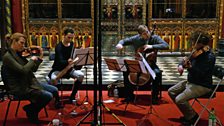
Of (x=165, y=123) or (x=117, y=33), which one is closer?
(x=165, y=123)

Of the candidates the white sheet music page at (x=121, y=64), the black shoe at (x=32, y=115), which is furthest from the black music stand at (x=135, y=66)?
the black shoe at (x=32, y=115)

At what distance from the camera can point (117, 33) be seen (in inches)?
417

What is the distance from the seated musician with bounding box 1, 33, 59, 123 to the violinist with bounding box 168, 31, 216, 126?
1.98 metres

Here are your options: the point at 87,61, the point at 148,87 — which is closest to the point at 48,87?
the point at 87,61

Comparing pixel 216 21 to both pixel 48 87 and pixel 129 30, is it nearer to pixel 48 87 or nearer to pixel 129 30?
pixel 129 30

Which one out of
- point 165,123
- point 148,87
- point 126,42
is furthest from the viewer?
point 148,87

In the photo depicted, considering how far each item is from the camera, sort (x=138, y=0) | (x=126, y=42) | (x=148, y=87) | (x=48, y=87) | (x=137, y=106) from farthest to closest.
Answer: (x=138, y=0), (x=148, y=87), (x=126, y=42), (x=137, y=106), (x=48, y=87)

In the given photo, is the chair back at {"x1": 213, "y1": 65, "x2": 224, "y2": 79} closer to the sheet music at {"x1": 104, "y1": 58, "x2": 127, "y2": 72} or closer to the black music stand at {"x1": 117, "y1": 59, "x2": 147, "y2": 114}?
the black music stand at {"x1": 117, "y1": 59, "x2": 147, "y2": 114}

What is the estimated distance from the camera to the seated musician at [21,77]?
4.55 meters

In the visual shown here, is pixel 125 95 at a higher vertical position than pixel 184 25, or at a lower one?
lower

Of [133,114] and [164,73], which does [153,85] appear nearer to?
[133,114]

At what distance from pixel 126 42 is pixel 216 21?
209 inches

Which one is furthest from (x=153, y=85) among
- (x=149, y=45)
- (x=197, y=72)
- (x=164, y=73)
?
(x=164, y=73)

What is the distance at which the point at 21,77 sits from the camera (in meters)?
4.68
